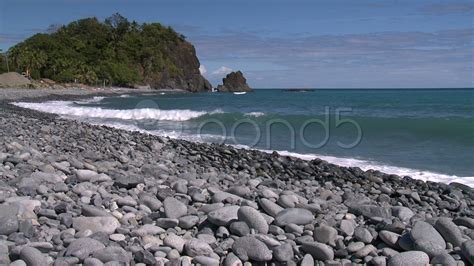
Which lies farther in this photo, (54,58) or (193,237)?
(54,58)

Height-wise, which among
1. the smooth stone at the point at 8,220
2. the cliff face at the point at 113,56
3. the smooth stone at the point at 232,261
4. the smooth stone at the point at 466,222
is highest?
the cliff face at the point at 113,56

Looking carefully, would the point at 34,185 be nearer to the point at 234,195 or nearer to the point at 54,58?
the point at 234,195

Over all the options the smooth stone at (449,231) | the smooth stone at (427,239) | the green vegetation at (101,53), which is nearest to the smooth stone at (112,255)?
the smooth stone at (427,239)

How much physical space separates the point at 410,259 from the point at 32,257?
2401 millimetres

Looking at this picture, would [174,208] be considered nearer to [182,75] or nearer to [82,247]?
[82,247]

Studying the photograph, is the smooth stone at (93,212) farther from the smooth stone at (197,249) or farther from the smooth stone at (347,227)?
the smooth stone at (347,227)

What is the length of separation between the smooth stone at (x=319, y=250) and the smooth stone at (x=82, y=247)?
4.56ft

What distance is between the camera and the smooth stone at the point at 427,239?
3510mm

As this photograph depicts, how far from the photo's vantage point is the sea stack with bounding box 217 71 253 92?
115050 millimetres

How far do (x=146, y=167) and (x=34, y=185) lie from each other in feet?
6.31

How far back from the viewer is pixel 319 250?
3555mm

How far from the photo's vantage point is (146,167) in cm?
657

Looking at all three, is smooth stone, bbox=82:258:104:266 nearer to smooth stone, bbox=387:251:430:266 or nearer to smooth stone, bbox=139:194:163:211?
smooth stone, bbox=139:194:163:211

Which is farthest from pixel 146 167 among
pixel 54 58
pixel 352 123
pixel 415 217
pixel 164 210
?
pixel 54 58
